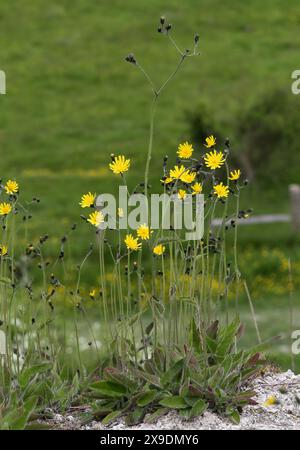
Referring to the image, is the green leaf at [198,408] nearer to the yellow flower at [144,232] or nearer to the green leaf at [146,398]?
the green leaf at [146,398]

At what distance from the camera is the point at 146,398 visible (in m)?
4.23

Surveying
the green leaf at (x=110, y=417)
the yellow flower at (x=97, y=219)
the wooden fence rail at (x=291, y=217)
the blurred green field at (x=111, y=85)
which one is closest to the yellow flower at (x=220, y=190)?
the yellow flower at (x=97, y=219)

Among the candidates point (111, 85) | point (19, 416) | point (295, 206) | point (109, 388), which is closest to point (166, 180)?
point (109, 388)

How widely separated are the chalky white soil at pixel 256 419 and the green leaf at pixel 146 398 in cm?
10

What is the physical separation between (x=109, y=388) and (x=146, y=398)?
0.65ft

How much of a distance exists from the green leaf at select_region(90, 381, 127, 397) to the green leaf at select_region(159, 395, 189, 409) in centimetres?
23

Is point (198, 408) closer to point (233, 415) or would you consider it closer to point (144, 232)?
point (233, 415)

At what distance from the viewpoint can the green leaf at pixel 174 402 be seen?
4.15m

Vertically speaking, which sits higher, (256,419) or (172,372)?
(172,372)

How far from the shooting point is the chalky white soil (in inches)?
164

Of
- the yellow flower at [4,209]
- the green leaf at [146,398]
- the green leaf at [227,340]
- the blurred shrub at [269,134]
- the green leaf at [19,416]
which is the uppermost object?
the blurred shrub at [269,134]

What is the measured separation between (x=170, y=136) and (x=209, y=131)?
6.45 metres

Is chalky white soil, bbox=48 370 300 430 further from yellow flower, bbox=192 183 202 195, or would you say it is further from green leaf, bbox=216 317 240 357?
yellow flower, bbox=192 183 202 195

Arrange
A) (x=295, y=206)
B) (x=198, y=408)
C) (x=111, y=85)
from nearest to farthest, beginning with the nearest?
1. (x=198, y=408)
2. (x=295, y=206)
3. (x=111, y=85)
